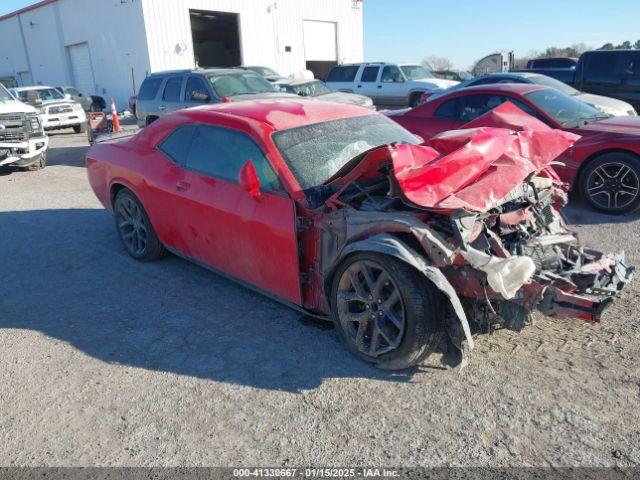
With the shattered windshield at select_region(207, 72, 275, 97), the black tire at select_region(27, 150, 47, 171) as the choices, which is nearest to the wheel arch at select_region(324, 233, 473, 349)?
the shattered windshield at select_region(207, 72, 275, 97)

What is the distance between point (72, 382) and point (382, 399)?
6.67ft

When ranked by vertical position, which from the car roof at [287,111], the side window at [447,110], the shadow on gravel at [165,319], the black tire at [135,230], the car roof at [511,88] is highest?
the car roof at [287,111]

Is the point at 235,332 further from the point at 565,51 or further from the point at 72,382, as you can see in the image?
the point at 565,51

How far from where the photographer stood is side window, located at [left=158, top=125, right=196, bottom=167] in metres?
4.65

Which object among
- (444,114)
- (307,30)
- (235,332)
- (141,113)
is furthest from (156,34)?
(235,332)

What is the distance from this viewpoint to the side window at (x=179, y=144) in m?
4.65

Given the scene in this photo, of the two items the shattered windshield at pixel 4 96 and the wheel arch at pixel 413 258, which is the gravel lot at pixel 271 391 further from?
the shattered windshield at pixel 4 96

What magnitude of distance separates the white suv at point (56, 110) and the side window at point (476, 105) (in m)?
15.4

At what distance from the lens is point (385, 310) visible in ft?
10.6

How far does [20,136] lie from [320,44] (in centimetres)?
2195

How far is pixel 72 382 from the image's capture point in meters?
3.45

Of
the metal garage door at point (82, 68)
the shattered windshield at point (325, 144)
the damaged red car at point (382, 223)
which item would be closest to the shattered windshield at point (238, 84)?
the damaged red car at point (382, 223)

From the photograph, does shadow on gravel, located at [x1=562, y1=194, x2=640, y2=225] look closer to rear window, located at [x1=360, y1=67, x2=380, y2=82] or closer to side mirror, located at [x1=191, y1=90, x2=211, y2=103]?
side mirror, located at [x1=191, y1=90, x2=211, y2=103]

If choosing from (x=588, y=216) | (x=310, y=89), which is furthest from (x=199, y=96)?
(x=588, y=216)
